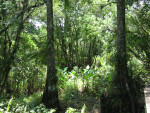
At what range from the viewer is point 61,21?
12.9m

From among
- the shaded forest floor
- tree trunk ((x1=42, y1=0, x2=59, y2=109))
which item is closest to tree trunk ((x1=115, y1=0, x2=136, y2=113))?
the shaded forest floor

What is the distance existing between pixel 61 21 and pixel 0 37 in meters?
7.69

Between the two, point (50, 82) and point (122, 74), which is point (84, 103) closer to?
point (50, 82)

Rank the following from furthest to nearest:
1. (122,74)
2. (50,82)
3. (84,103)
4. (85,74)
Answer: (85,74) < (84,103) < (50,82) < (122,74)

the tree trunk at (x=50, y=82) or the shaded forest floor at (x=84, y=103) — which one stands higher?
the tree trunk at (x=50, y=82)

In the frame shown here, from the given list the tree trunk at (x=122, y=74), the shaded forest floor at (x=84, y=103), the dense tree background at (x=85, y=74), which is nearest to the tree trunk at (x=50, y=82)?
the dense tree background at (x=85, y=74)

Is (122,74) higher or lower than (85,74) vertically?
higher

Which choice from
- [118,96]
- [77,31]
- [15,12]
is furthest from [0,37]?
[77,31]

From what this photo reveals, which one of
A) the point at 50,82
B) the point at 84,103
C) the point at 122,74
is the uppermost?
the point at 122,74

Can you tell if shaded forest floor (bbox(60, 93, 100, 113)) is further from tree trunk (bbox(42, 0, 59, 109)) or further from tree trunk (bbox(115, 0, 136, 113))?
tree trunk (bbox(115, 0, 136, 113))

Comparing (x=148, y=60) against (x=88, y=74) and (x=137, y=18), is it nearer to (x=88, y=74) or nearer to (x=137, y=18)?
(x=137, y=18)

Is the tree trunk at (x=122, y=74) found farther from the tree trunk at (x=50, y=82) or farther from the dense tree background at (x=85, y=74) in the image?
the tree trunk at (x=50, y=82)

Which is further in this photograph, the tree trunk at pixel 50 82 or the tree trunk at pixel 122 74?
the tree trunk at pixel 50 82

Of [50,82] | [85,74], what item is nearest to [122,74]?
[50,82]
